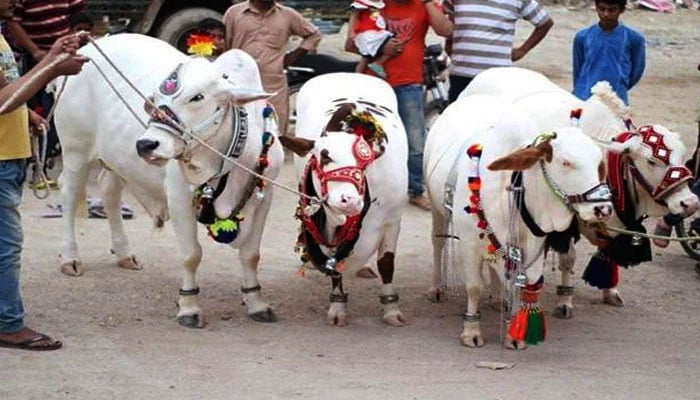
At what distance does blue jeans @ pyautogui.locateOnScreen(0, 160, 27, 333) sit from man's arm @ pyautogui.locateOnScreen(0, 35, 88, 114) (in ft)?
1.22

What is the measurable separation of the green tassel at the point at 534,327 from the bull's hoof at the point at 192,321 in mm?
1846

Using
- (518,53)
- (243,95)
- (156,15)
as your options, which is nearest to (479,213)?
(243,95)

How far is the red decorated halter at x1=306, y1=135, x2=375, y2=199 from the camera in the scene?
6570 millimetres

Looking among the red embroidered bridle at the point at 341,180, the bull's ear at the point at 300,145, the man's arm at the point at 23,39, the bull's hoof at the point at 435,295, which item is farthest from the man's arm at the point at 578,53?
the man's arm at the point at 23,39

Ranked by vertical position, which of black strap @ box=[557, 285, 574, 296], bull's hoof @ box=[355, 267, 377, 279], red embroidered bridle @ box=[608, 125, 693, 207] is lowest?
bull's hoof @ box=[355, 267, 377, 279]

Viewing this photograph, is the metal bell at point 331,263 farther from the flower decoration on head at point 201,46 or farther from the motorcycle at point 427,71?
the motorcycle at point 427,71

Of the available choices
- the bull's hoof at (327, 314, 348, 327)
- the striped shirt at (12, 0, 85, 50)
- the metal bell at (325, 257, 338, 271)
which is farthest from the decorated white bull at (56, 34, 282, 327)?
the striped shirt at (12, 0, 85, 50)

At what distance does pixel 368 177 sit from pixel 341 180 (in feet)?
1.44

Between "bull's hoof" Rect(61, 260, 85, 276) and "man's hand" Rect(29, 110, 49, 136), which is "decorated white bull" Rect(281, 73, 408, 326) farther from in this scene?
"bull's hoof" Rect(61, 260, 85, 276)

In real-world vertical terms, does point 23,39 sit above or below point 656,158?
above

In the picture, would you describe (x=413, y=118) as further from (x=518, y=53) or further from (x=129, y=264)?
(x=129, y=264)

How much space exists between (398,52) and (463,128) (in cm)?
195

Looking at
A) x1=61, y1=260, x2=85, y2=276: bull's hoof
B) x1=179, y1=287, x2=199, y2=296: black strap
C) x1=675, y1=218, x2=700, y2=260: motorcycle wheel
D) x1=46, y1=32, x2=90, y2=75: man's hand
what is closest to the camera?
x1=46, y1=32, x2=90, y2=75: man's hand

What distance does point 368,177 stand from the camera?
275 inches
